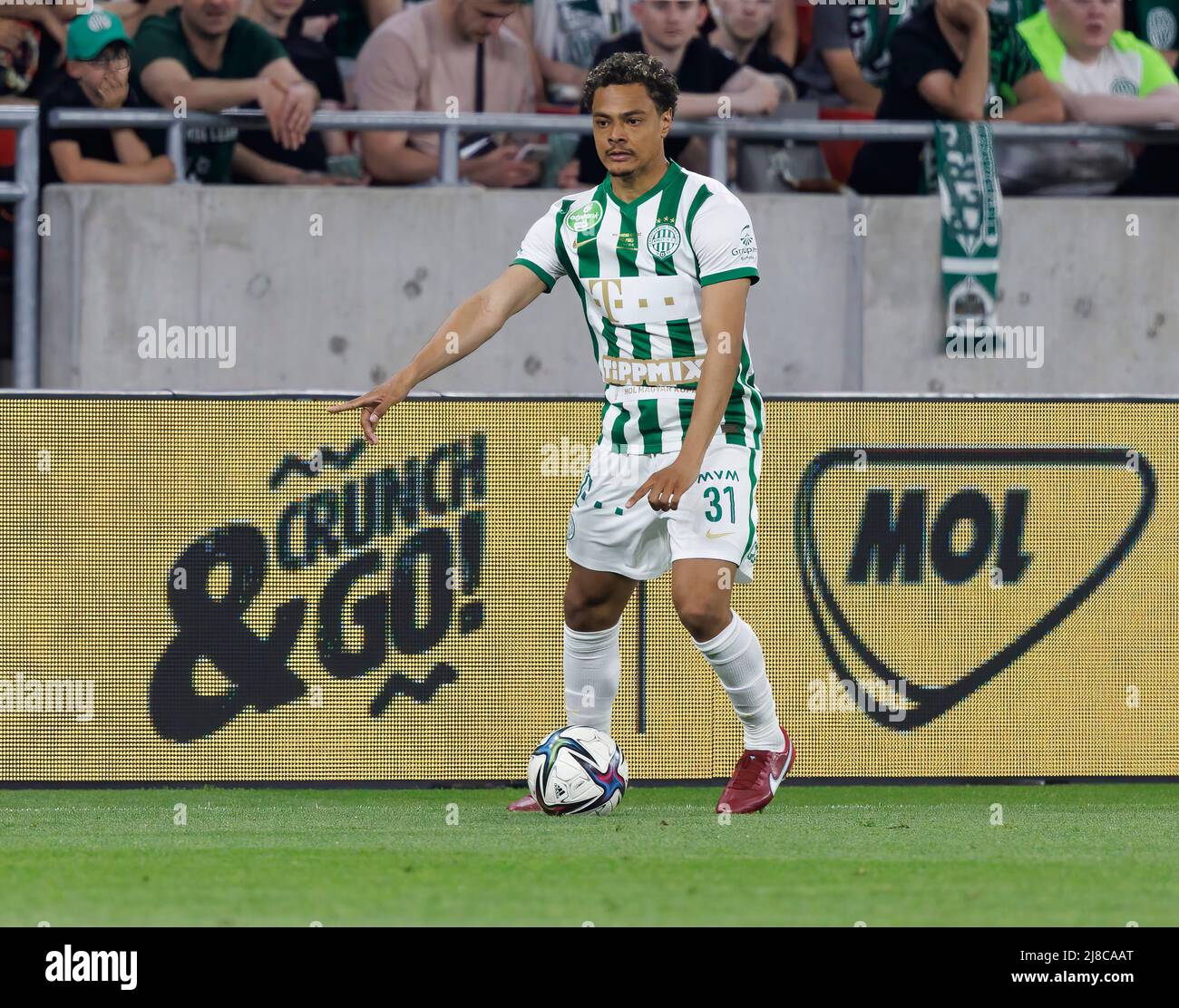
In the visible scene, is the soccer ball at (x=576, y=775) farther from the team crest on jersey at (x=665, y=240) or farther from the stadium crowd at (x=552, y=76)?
the stadium crowd at (x=552, y=76)

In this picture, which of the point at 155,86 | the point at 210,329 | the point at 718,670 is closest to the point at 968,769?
the point at 718,670

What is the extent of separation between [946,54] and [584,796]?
5.50m

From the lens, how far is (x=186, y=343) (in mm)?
10344

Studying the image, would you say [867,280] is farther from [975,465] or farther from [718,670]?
[718,670]

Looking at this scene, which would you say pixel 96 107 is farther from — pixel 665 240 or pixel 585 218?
pixel 665 240

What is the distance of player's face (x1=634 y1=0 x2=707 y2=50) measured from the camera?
10.9 metres

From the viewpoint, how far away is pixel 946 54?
1115 centimetres

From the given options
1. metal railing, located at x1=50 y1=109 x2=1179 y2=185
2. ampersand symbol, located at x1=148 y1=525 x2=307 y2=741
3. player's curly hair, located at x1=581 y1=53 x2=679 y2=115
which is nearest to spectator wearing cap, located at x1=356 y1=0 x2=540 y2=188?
metal railing, located at x1=50 y1=109 x2=1179 y2=185

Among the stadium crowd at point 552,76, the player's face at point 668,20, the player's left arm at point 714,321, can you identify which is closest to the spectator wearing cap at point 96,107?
the stadium crowd at point 552,76

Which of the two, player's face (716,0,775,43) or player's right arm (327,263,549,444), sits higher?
player's face (716,0,775,43)

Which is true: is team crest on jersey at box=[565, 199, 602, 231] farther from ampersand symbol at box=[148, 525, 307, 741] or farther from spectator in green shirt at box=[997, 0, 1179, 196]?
spectator in green shirt at box=[997, 0, 1179, 196]

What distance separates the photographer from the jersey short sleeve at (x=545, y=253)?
7262mm

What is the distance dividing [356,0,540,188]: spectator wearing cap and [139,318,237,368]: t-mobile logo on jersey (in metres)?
1.28

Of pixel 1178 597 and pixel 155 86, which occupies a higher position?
pixel 155 86
